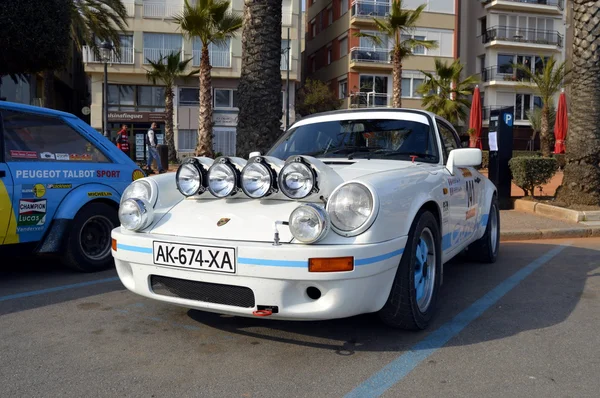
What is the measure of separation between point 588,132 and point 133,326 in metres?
9.38

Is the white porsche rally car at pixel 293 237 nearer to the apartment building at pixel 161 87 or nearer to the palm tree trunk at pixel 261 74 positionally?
the palm tree trunk at pixel 261 74

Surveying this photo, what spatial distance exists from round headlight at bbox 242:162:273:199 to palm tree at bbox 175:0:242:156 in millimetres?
17450

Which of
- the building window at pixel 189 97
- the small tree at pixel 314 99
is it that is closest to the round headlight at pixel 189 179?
the building window at pixel 189 97

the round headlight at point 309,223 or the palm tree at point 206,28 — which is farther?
the palm tree at point 206,28

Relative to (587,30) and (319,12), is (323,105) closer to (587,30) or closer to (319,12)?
(319,12)

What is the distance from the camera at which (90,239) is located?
5664 mm

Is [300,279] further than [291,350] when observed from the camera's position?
No

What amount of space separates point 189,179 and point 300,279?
1.25 m

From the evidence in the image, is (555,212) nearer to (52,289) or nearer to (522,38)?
(52,289)

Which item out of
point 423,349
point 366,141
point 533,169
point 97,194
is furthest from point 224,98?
point 423,349

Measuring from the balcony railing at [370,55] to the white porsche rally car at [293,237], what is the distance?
33162 millimetres

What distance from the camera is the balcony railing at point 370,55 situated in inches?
1431

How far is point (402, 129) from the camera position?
4766 mm

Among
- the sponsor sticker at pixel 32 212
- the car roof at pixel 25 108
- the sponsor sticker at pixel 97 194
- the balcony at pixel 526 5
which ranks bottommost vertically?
the sponsor sticker at pixel 32 212
